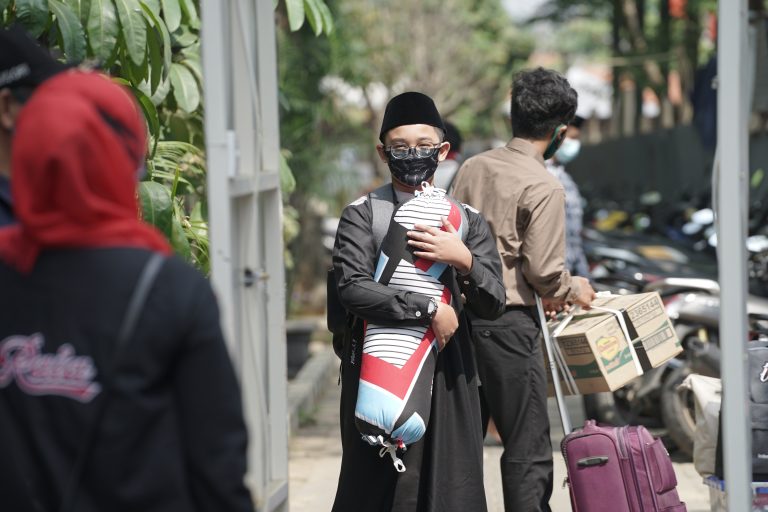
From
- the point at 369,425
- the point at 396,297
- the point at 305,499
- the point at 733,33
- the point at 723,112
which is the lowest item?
the point at 305,499

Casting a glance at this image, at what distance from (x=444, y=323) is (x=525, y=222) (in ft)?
3.00

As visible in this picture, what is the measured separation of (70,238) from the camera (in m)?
2.16

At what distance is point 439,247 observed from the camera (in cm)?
405

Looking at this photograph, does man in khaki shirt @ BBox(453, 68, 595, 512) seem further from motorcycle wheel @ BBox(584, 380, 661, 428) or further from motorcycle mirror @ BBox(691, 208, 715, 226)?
motorcycle mirror @ BBox(691, 208, 715, 226)

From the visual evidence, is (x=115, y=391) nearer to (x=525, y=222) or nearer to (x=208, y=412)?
(x=208, y=412)

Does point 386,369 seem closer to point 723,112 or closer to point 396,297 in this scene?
point 396,297

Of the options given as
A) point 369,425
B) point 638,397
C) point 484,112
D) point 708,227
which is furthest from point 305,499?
point 484,112

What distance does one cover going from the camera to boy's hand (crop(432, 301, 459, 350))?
4.05 meters

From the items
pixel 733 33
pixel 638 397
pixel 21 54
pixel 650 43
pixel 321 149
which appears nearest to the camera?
pixel 21 54

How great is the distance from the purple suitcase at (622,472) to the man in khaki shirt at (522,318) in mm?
248

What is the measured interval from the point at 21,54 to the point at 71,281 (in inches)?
26.0

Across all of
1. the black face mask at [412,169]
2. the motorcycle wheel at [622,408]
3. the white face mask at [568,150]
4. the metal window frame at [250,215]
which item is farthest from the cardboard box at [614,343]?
the white face mask at [568,150]

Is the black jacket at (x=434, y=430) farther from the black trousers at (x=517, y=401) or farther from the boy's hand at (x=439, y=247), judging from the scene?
the black trousers at (x=517, y=401)

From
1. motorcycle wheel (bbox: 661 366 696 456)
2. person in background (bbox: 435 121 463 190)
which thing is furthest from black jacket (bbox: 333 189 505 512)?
person in background (bbox: 435 121 463 190)
